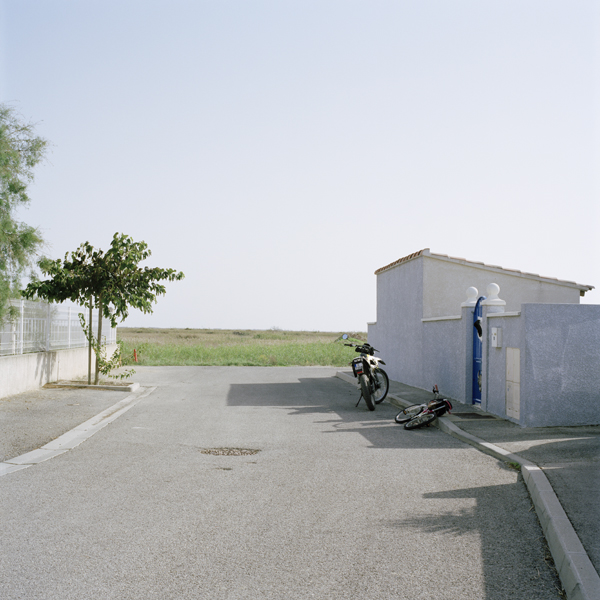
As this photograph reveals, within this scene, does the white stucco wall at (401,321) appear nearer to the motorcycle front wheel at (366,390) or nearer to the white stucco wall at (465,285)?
the white stucco wall at (465,285)

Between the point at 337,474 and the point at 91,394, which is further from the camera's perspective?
the point at 91,394

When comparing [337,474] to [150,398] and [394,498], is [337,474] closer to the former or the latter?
[394,498]

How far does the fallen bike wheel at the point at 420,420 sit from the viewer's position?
11.0m

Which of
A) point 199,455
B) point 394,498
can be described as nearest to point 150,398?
point 199,455

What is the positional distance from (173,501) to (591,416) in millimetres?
7671

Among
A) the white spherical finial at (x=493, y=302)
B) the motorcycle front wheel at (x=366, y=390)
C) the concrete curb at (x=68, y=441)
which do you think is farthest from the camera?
the motorcycle front wheel at (x=366, y=390)

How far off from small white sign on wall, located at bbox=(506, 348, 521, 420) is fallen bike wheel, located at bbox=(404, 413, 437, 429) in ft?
4.72

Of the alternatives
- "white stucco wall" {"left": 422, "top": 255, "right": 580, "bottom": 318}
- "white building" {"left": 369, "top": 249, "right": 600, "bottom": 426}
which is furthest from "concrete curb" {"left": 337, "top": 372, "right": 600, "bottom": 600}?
"white stucco wall" {"left": 422, "top": 255, "right": 580, "bottom": 318}

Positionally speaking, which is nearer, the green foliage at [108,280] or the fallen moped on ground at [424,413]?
the fallen moped on ground at [424,413]

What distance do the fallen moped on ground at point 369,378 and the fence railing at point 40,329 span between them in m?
8.19

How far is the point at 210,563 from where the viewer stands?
14.8 ft

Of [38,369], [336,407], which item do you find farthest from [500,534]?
[38,369]

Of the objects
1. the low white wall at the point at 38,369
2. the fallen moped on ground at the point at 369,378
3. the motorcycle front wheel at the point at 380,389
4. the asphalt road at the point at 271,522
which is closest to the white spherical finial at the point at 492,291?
the fallen moped on ground at the point at 369,378

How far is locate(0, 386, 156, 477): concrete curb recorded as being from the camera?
315 inches
